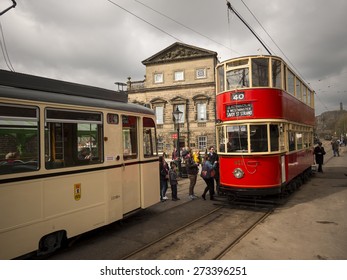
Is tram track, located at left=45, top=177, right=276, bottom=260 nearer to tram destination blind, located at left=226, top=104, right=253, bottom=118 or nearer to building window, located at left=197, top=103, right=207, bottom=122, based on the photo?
tram destination blind, located at left=226, top=104, right=253, bottom=118

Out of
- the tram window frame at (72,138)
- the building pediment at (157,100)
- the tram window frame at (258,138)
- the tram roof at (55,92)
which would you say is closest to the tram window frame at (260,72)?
the tram window frame at (258,138)

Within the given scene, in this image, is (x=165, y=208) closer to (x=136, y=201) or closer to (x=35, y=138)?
(x=136, y=201)

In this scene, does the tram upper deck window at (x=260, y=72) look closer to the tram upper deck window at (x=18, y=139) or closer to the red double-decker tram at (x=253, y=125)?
the red double-decker tram at (x=253, y=125)

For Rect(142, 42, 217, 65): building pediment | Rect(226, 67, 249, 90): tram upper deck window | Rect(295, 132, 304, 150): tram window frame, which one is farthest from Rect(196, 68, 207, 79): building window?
Rect(226, 67, 249, 90): tram upper deck window

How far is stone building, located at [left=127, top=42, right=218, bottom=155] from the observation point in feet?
113

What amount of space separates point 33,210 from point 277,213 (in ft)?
21.7

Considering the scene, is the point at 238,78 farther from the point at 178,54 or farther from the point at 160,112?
the point at 178,54

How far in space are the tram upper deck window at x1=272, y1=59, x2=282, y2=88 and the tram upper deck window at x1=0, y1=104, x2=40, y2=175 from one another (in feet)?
23.6

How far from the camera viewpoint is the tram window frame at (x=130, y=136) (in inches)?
272

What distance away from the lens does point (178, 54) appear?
3594 centimetres

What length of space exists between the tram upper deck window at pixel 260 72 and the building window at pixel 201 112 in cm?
2598

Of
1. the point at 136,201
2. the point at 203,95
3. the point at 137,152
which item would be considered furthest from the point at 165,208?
the point at 203,95

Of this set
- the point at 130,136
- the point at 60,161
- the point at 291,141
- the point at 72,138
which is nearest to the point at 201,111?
the point at 291,141

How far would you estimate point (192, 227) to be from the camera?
6.93m
